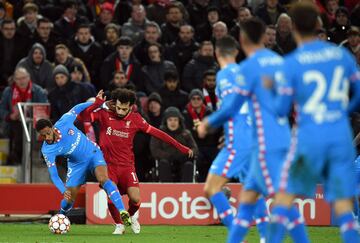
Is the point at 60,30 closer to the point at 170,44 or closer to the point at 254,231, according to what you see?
the point at 170,44

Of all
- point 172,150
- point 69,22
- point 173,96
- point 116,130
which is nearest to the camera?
point 116,130

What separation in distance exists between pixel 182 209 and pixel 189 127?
207 cm

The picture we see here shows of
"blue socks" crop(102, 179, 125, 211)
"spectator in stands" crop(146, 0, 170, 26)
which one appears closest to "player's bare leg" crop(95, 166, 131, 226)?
"blue socks" crop(102, 179, 125, 211)

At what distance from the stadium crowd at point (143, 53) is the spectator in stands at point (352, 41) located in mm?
19

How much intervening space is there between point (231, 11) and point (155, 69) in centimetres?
269

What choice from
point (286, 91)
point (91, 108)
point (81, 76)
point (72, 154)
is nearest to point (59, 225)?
point (72, 154)

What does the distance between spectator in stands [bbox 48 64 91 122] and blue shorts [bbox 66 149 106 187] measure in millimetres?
3483

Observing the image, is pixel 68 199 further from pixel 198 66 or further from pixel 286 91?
pixel 286 91

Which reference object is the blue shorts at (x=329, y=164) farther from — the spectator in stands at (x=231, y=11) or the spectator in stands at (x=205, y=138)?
the spectator in stands at (x=231, y=11)

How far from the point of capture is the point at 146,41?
19812 mm

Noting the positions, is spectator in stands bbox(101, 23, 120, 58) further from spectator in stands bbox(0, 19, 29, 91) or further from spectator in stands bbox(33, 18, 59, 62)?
spectator in stands bbox(0, 19, 29, 91)

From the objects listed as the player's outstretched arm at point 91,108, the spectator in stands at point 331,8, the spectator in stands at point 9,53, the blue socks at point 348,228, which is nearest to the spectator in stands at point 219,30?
the spectator in stands at point 331,8

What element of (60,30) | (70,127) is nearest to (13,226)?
(70,127)

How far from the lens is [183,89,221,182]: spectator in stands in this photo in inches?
715
